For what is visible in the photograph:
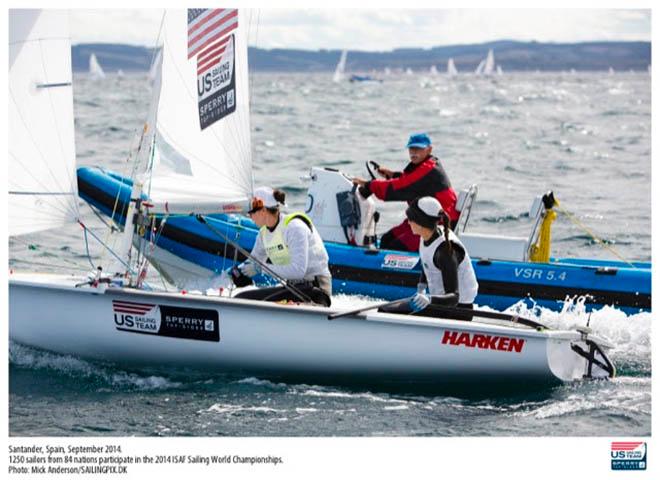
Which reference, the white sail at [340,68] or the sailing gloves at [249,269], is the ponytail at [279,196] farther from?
the white sail at [340,68]

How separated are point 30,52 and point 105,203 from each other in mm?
3351

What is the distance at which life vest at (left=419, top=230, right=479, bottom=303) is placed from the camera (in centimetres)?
665

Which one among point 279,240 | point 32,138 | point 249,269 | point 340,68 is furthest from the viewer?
point 340,68

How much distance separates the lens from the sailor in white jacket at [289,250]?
692 centimetres

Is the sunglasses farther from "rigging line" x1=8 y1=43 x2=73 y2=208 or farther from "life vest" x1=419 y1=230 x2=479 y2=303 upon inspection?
"rigging line" x1=8 y1=43 x2=73 y2=208

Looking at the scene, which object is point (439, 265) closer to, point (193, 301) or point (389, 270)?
point (193, 301)

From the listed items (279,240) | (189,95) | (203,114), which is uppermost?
(189,95)

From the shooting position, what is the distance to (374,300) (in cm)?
905

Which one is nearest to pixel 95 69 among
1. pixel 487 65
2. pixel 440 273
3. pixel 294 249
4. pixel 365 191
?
pixel 487 65

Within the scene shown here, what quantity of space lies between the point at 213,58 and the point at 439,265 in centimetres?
205

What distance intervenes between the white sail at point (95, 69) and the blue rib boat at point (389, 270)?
61313mm
